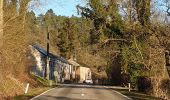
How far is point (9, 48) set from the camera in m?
31.5

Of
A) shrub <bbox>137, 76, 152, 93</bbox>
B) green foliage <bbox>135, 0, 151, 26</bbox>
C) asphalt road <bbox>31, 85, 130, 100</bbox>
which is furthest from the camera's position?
shrub <bbox>137, 76, 152, 93</bbox>

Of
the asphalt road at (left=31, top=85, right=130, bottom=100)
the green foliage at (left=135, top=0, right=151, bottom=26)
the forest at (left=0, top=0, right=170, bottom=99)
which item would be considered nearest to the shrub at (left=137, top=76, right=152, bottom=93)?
the forest at (left=0, top=0, right=170, bottom=99)

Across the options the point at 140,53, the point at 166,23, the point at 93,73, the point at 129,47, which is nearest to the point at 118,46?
the point at 129,47

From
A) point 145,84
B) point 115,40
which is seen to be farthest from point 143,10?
point 115,40

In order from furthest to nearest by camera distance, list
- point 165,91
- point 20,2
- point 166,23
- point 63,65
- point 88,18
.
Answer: point 63,65
point 88,18
point 20,2
point 165,91
point 166,23

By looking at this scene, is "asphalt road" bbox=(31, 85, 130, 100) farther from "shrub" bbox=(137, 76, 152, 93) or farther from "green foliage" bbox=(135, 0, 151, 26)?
"green foliage" bbox=(135, 0, 151, 26)

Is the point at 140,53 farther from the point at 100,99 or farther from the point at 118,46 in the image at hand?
the point at 100,99

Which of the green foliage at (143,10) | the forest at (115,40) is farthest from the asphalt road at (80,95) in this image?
the green foliage at (143,10)

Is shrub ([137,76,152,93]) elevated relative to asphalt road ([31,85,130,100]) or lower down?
elevated

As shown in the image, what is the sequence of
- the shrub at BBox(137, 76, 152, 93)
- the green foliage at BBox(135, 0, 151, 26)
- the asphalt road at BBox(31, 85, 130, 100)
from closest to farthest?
the asphalt road at BBox(31, 85, 130, 100), the green foliage at BBox(135, 0, 151, 26), the shrub at BBox(137, 76, 152, 93)

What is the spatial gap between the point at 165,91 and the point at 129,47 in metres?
20.0

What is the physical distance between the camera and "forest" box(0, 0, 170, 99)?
1273 inches

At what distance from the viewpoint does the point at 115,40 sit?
59812 mm

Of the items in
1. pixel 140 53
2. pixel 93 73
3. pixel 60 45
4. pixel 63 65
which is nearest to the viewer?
pixel 140 53
